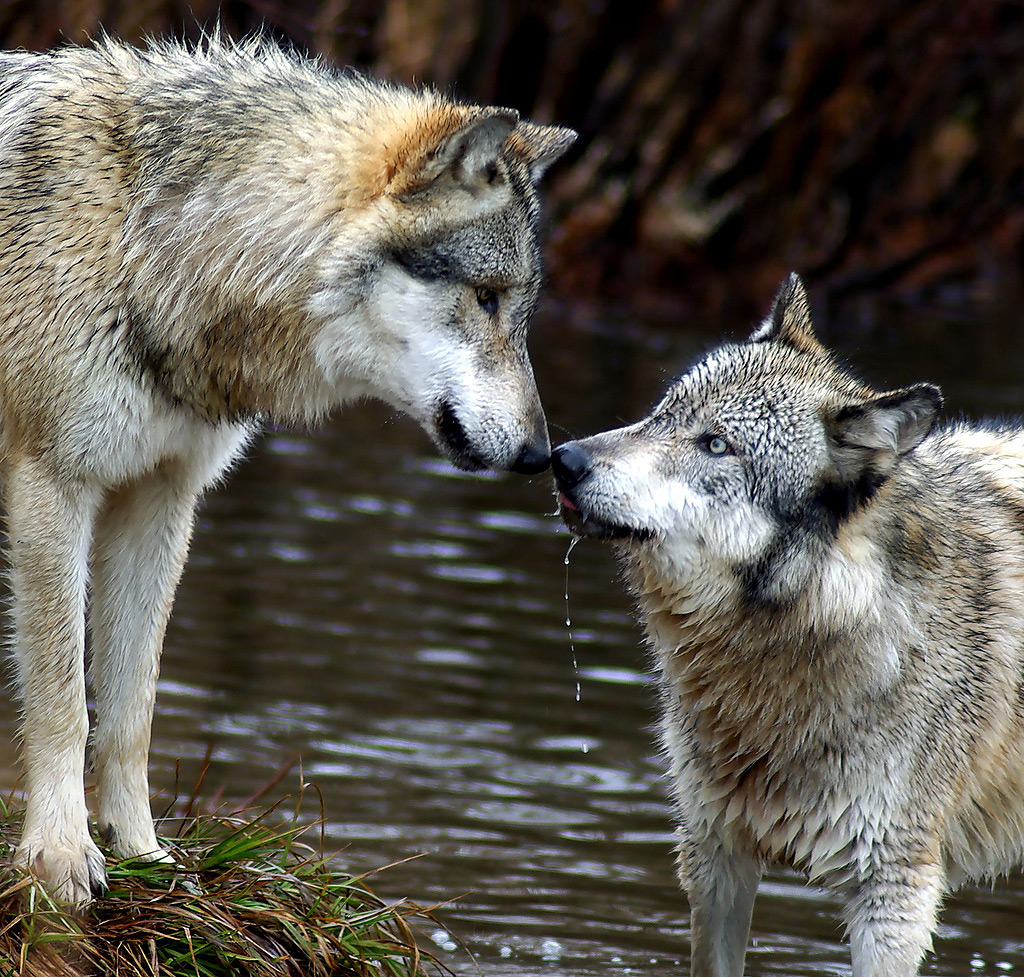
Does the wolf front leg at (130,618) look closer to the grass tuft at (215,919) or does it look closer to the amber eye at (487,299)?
the grass tuft at (215,919)

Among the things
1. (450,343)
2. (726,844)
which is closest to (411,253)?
(450,343)

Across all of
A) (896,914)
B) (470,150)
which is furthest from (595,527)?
(896,914)

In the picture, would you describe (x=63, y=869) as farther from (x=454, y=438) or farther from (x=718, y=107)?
(x=718, y=107)

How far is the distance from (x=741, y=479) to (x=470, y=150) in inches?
45.5

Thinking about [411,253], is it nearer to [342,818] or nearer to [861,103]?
[342,818]

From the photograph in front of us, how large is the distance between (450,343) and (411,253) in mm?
→ 266

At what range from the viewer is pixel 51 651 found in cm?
390

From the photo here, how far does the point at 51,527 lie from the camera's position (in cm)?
388

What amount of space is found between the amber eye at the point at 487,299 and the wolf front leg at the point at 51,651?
1.18 metres

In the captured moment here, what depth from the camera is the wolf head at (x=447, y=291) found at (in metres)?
4.07

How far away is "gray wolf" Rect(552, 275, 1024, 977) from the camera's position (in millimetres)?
4012

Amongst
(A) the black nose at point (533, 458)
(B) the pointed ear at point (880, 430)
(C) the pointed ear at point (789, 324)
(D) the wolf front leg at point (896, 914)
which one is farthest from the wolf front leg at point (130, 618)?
(D) the wolf front leg at point (896, 914)

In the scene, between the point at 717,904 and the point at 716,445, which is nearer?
the point at 716,445

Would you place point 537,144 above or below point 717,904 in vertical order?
above
